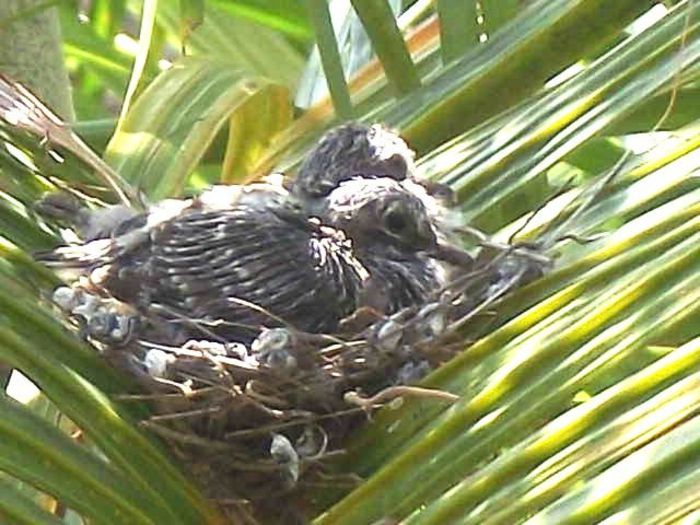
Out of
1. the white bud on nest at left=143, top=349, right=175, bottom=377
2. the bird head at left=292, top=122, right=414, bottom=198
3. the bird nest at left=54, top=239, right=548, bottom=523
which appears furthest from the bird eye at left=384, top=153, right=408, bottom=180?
the white bud on nest at left=143, top=349, right=175, bottom=377

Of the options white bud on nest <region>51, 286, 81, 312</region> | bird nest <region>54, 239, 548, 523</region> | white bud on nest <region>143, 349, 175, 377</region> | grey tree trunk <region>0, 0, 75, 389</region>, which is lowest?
bird nest <region>54, 239, 548, 523</region>

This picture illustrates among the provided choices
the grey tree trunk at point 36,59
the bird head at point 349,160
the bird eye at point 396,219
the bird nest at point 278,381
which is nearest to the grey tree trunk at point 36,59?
the grey tree trunk at point 36,59

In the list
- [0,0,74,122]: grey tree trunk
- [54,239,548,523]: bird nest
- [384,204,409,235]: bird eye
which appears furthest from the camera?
[0,0,74,122]: grey tree trunk

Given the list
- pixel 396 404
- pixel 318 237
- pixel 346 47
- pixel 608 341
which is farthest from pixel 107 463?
pixel 346 47

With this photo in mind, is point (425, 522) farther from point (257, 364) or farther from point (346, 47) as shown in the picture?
point (346, 47)

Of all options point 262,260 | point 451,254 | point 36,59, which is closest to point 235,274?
point 262,260

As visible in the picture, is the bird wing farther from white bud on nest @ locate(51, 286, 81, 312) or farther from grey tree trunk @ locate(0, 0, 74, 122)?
grey tree trunk @ locate(0, 0, 74, 122)

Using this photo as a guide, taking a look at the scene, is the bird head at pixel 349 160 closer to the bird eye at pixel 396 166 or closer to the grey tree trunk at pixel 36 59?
the bird eye at pixel 396 166
